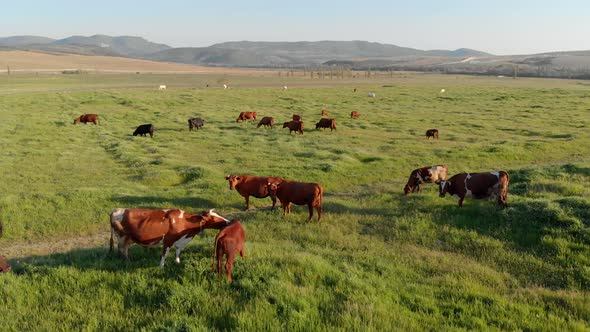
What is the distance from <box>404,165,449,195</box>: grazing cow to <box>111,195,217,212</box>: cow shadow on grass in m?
6.33

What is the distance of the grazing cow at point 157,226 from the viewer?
786 centimetres

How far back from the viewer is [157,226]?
7895 mm

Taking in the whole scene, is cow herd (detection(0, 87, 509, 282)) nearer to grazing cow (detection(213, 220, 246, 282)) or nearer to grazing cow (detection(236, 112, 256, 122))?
grazing cow (detection(213, 220, 246, 282))

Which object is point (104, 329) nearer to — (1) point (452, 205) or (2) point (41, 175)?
(1) point (452, 205)

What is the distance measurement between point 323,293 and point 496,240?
5032 mm

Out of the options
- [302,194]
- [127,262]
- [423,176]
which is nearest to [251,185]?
[302,194]

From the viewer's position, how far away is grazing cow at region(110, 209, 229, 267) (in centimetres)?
786

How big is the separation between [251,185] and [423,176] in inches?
230

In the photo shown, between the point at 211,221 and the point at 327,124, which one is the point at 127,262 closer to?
the point at 211,221

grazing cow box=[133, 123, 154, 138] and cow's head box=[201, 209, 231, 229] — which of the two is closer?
cow's head box=[201, 209, 231, 229]

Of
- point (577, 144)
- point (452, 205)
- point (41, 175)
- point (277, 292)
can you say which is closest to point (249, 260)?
point (277, 292)

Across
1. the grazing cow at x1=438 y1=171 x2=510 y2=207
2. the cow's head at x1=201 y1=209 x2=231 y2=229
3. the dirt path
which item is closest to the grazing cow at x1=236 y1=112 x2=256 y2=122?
the dirt path

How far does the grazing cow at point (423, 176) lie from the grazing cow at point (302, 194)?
3890 millimetres

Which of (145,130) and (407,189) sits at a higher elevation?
(145,130)
